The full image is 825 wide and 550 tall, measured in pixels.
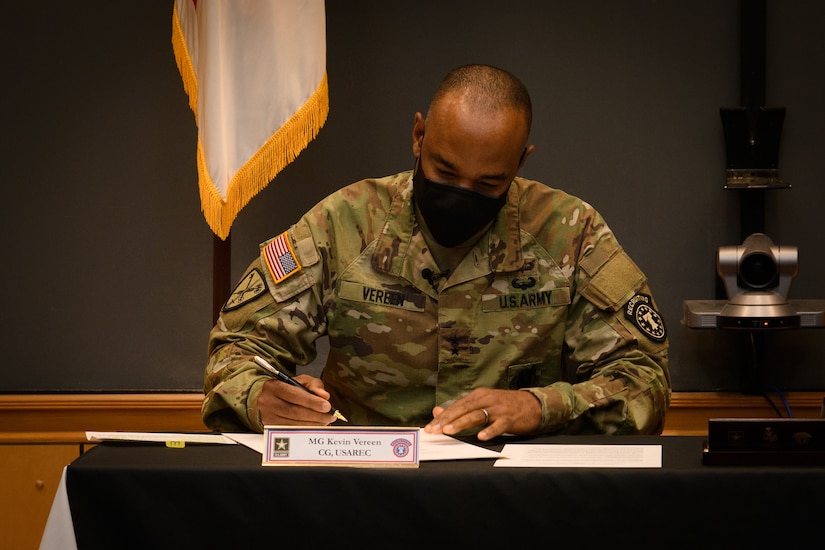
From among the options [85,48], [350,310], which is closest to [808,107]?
[350,310]

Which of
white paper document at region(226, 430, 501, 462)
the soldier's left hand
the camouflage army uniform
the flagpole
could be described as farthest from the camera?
the flagpole

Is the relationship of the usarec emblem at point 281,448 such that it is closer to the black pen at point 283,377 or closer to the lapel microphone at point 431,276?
the black pen at point 283,377

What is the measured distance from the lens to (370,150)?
3113 mm

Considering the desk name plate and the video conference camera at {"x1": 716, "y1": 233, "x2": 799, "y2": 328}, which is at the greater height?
the video conference camera at {"x1": 716, "y1": 233, "x2": 799, "y2": 328}

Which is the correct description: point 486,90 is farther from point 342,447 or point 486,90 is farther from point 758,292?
point 758,292

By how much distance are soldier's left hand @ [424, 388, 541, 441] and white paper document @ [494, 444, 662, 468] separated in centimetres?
8

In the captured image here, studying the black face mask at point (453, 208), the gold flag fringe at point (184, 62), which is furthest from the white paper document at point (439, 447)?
the gold flag fringe at point (184, 62)

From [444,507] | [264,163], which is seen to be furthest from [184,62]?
[444,507]

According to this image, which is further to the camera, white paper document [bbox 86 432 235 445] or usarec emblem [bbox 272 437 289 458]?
white paper document [bbox 86 432 235 445]

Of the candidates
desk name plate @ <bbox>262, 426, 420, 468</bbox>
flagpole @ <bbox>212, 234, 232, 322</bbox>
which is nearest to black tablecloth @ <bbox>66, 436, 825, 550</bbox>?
desk name plate @ <bbox>262, 426, 420, 468</bbox>

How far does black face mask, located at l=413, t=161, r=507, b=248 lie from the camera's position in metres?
1.83

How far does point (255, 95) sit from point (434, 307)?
41.2 inches

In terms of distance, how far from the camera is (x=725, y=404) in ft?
10.0

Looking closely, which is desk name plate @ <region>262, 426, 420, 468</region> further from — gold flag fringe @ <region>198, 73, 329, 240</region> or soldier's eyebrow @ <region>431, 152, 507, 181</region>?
gold flag fringe @ <region>198, 73, 329, 240</region>
